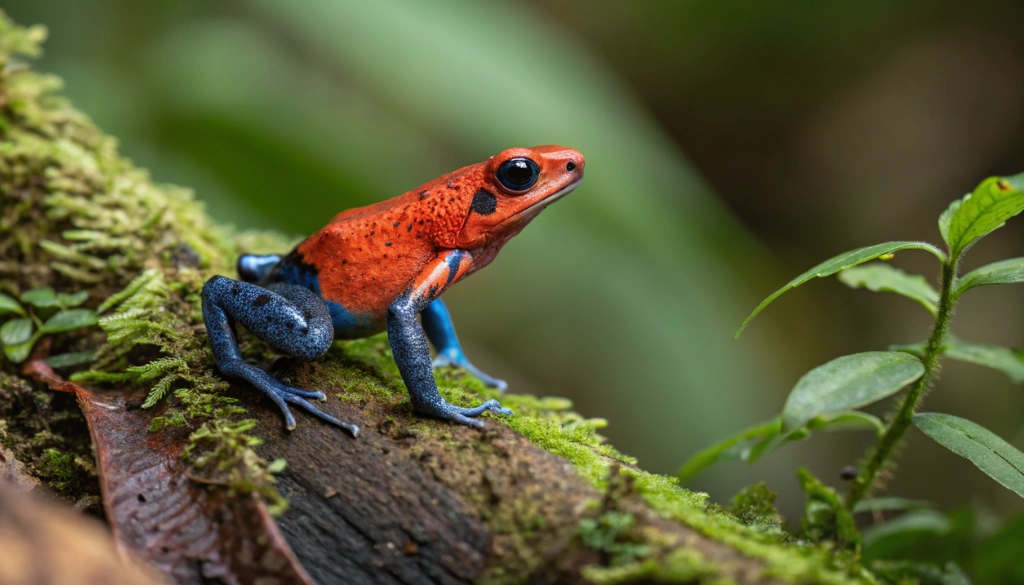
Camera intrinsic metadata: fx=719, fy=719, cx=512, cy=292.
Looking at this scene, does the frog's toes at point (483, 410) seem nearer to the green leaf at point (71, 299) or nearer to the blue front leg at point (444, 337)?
the blue front leg at point (444, 337)

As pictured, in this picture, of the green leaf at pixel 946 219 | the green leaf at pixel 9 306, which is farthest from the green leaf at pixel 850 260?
the green leaf at pixel 9 306

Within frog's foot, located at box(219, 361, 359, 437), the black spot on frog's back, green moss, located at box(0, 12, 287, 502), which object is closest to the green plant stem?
the black spot on frog's back

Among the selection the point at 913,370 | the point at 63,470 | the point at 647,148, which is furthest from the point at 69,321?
the point at 647,148

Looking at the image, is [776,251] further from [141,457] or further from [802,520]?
[141,457]

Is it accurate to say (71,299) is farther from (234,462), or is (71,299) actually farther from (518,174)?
(518,174)

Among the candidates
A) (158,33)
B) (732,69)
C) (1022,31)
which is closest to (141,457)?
(158,33)
